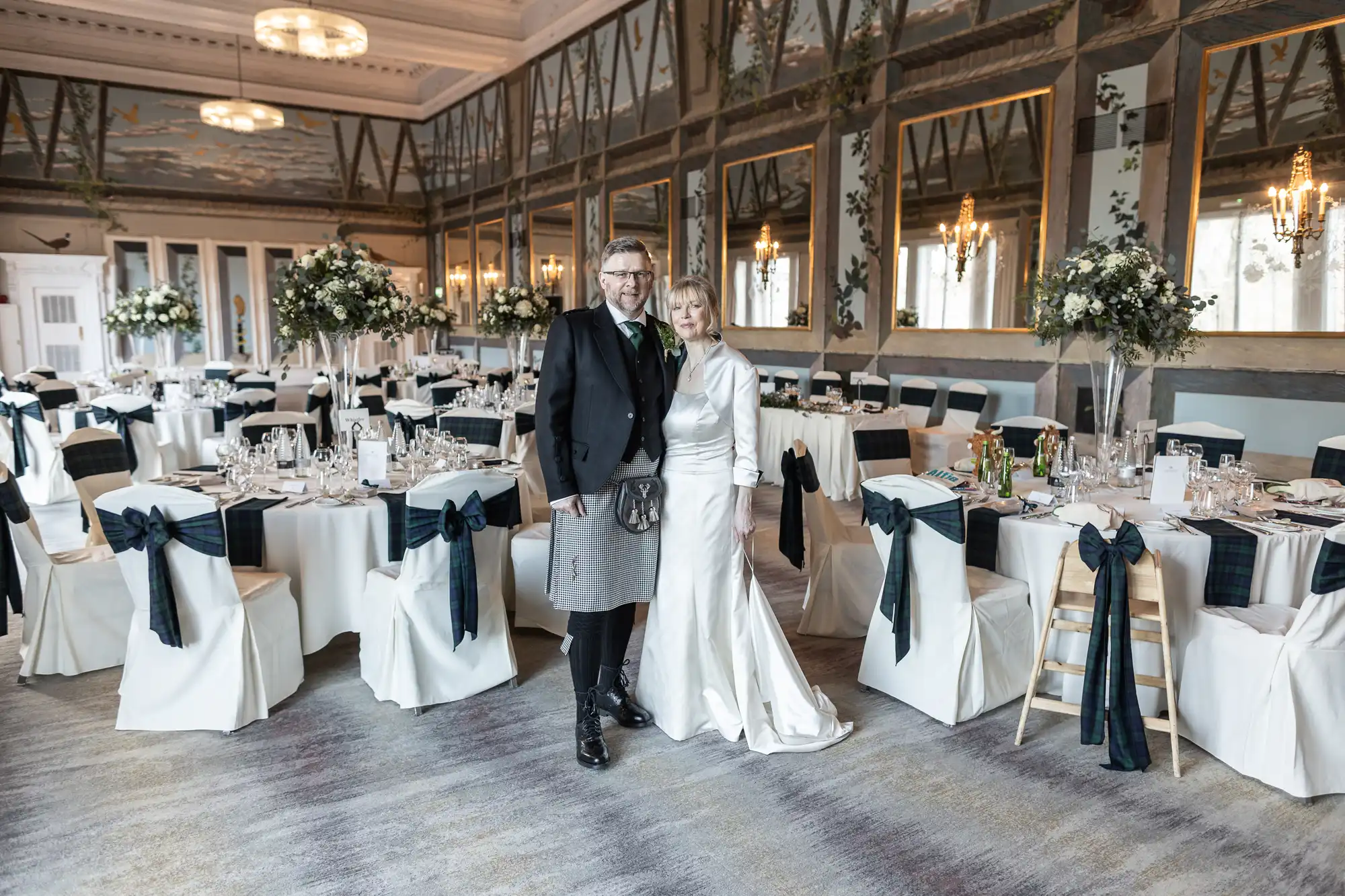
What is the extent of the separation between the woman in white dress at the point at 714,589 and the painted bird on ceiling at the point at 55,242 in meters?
16.7

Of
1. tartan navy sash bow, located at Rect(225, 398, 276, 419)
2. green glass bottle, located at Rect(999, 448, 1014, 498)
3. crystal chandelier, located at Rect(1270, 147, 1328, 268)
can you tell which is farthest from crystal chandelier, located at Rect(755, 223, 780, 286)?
green glass bottle, located at Rect(999, 448, 1014, 498)

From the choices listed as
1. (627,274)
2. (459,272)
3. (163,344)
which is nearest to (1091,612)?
(627,274)

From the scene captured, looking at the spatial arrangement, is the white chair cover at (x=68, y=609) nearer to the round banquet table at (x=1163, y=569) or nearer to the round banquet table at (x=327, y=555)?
the round banquet table at (x=327, y=555)

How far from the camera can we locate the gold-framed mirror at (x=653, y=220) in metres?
11.6

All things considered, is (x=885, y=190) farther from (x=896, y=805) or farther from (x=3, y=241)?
(x=3, y=241)

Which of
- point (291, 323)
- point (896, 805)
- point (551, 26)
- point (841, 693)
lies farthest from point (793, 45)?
point (896, 805)

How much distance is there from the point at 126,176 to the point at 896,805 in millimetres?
18143

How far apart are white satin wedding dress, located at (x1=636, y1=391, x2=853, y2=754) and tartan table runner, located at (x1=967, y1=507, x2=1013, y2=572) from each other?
3.21 ft

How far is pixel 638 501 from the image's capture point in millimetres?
2934

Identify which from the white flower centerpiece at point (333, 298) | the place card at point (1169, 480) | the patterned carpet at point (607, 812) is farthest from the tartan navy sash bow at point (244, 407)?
the place card at point (1169, 480)

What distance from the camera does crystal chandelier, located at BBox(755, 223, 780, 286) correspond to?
1009 centimetres

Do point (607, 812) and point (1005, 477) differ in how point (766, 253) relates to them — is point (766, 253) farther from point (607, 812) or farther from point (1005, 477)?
point (607, 812)

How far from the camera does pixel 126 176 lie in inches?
623

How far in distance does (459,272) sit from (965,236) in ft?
40.5
